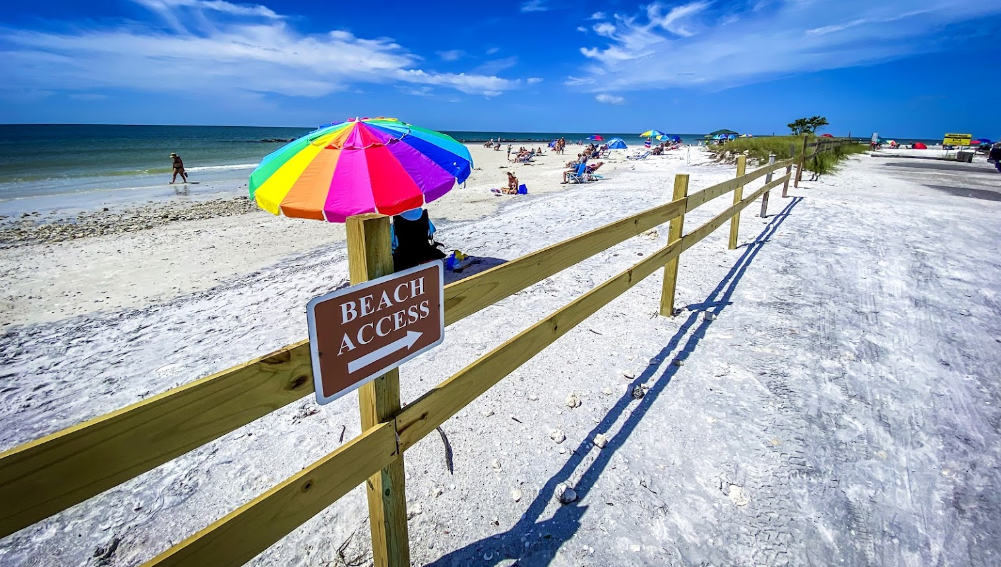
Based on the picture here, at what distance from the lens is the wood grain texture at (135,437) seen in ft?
2.98

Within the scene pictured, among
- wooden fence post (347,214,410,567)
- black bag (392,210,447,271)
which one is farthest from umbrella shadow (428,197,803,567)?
black bag (392,210,447,271)

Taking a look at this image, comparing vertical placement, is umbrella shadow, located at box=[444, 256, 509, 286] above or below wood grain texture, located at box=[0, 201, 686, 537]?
below

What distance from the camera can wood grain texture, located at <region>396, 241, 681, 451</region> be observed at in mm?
1733

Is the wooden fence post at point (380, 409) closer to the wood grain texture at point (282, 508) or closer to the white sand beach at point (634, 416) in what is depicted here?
the wood grain texture at point (282, 508)

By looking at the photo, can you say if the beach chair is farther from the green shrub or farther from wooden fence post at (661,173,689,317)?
wooden fence post at (661,173,689,317)

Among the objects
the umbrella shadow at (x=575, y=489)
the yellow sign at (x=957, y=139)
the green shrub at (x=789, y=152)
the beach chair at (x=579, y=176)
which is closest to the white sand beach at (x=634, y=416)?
the umbrella shadow at (x=575, y=489)

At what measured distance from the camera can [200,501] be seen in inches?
100

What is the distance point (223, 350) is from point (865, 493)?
192 inches

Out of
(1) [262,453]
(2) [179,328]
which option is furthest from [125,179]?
(1) [262,453]

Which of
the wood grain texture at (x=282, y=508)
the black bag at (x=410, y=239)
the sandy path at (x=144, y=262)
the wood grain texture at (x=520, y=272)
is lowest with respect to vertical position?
the sandy path at (x=144, y=262)

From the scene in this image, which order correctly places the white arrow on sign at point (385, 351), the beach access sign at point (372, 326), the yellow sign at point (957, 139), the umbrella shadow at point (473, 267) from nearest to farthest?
the beach access sign at point (372, 326)
the white arrow on sign at point (385, 351)
the umbrella shadow at point (473, 267)
the yellow sign at point (957, 139)

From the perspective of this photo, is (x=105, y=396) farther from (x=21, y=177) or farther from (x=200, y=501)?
(x=21, y=177)

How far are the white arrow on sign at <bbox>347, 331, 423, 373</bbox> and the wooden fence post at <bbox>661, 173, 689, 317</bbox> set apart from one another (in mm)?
3184

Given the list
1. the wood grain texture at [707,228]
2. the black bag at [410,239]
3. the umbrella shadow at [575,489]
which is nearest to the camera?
the umbrella shadow at [575,489]
